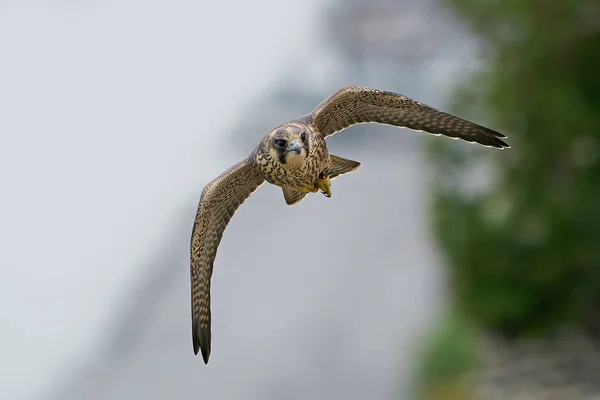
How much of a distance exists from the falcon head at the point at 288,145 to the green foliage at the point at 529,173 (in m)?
8.30

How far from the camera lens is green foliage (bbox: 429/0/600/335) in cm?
1013

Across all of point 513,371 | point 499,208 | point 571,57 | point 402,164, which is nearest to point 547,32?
point 571,57

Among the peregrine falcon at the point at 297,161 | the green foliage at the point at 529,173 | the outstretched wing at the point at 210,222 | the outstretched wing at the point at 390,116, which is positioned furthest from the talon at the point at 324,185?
the green foliage at the point at 529,173

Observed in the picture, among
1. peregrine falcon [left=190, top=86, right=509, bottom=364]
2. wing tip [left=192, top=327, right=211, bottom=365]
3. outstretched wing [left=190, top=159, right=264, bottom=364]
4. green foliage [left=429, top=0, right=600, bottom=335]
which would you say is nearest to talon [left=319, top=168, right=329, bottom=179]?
peregrine falcon [left=190, top=86, right=509, bottom=364]

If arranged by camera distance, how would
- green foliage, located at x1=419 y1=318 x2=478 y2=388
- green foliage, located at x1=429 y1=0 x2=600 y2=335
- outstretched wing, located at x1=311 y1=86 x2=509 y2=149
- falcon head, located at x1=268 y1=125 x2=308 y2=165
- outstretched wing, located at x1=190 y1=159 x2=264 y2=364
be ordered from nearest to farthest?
falcon head, located at x1=268 y1=125 x2=308 y2=165 < outstretched wing, located at x1=190 y1=159 x2=264 y2=364 < outstretched wing, located at x1=311 y1=86 x2=509 y2=149 < green foliage, located at x1=419 y1=318 x2=478 y2=388 < green foliage, located at x1=429 y1=0 x2=600 y2=335

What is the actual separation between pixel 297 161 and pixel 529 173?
9.21m

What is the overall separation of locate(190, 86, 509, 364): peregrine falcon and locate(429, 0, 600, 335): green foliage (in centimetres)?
775

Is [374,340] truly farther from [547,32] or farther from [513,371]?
[547,32]

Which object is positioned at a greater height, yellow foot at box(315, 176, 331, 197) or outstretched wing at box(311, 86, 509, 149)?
outstretched wing at box(311, 86, 509, 149)

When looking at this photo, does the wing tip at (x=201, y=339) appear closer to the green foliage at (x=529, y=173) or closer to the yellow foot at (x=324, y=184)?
the yellow foot at (x=324, y=184)

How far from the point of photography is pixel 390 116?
2250mm

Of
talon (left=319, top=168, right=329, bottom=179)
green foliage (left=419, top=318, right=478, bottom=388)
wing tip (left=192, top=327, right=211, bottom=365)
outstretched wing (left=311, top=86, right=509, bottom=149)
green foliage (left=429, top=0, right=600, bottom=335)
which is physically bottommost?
wing tip (left=192, top=327, right=211, bottom=365)

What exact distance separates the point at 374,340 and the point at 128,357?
10.2ft

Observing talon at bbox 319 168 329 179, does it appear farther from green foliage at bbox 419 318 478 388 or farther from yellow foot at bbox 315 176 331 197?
green foliage at bbox 419 318 478 388
